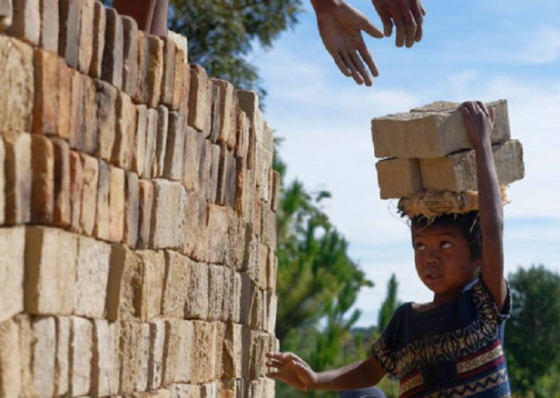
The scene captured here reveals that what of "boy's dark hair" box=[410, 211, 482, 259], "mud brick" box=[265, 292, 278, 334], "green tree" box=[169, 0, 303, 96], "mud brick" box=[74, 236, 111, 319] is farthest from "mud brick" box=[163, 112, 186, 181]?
"green tree" box=[169, 0, 303, 96]

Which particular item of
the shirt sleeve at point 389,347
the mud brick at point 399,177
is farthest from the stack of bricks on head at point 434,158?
the shirt sleeve at point 389,347

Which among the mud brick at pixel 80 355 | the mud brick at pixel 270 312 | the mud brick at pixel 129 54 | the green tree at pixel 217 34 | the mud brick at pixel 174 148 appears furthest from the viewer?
the green tree at pixel 217 34

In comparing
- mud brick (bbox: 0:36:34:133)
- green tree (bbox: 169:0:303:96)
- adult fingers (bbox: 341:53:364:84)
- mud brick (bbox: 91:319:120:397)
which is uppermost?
green tree (bbox: 169:0:303:96)

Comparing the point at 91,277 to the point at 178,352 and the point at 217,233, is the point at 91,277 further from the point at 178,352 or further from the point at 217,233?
the point at 217,233

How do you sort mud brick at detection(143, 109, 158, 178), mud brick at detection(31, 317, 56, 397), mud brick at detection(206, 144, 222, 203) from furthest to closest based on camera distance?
mud brick at detection(206, 144, 222, 203) → mud brick at detection(143, 109, 158, 178) → mud brick at detection(31, 317, 56, 397)

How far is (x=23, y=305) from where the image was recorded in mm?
3531

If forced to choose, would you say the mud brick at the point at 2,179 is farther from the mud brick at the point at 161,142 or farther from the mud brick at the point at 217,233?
the mud brick at the point at 217,233

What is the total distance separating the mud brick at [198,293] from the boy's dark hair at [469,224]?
1.02 metres

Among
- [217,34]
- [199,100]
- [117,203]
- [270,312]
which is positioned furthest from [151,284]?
[217,34]

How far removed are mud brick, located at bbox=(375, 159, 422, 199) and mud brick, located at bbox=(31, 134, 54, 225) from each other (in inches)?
94.2

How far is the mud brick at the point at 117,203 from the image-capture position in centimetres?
412

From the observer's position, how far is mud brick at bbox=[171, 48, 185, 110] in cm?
482

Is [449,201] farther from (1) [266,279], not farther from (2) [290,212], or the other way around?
(2) [290,212]

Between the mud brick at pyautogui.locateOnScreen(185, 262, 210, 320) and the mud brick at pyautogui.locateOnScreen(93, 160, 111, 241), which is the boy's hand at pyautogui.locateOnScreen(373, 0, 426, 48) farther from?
the mud brick at pyautogui.locateOnScreen(93, 160, 111, 241)
